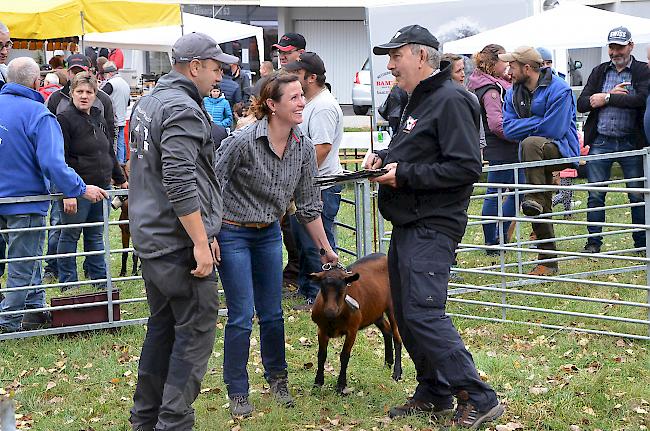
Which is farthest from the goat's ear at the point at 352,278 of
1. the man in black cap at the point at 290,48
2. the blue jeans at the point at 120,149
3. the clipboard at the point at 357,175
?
the blue jeans at the point at 120,149

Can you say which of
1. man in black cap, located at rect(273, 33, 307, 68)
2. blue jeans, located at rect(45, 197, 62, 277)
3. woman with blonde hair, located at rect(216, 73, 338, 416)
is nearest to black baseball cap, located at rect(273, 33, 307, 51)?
man in black cap, located at rect(273, 33, 307, 68)

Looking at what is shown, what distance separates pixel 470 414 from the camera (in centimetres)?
537

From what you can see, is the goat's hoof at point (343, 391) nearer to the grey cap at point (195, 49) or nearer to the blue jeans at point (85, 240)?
the grey cap at point (195, 49)

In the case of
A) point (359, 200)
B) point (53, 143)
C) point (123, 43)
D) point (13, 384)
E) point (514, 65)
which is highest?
point (123, 43)

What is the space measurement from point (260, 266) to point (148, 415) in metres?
1.17

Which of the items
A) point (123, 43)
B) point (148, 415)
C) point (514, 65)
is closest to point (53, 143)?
point (148, 415)

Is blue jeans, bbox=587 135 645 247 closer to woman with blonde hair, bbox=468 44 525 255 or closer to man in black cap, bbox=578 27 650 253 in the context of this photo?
man in black cap, bbox=578 27 650 253

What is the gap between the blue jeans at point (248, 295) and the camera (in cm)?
568

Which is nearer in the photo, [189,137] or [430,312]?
[189,137]

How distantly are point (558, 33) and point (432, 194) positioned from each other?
9705 millimetres

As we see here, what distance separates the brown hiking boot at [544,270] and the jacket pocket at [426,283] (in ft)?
13.5

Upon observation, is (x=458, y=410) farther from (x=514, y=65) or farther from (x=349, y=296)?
(x=514, y=65)

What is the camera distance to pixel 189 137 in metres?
4.64

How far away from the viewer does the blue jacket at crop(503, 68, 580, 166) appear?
925 cm
